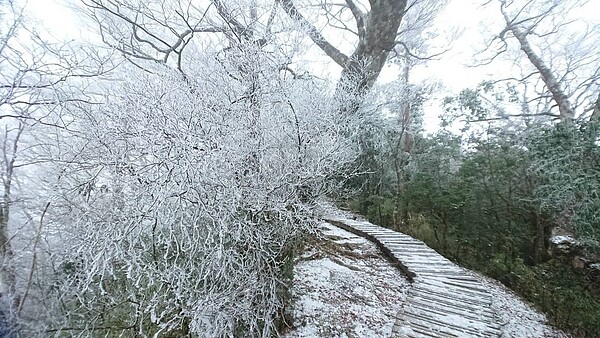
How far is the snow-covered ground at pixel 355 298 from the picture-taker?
2252 millimetres

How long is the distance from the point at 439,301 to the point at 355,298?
68cm

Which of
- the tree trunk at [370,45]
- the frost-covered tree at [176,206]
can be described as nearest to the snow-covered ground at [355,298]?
the frost-covered tree at [176,206]

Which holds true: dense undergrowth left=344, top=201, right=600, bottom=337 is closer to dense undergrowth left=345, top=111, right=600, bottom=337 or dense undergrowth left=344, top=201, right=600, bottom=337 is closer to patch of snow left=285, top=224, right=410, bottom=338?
dense undergrowth left=345, top=111, right=600, bottom=337

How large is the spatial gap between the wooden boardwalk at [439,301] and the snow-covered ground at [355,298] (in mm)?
160

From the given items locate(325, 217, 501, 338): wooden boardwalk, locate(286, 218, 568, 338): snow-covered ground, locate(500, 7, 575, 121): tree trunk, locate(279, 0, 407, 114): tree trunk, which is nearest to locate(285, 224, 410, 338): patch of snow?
locate(286, 218, 568, 338): snow-covered ground

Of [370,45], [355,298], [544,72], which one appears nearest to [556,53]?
[544,72]

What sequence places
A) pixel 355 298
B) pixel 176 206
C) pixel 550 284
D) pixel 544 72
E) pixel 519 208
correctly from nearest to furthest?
pixel 176 206 < pixel 355 298 < pixel 550 284 < pixel 519 208 < pixel 544 72

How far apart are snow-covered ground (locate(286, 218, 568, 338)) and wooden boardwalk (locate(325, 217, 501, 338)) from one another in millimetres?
160

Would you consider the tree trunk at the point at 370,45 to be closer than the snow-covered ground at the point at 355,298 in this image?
No

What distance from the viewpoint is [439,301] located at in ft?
7.65

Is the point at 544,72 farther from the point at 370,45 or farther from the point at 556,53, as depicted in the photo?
the point at 370,45

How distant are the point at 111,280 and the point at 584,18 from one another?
27.9ft

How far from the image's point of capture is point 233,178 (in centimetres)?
175

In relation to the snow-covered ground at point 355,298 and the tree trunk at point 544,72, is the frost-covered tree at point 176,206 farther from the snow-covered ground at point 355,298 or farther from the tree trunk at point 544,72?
the tree trunk at point 544,72
